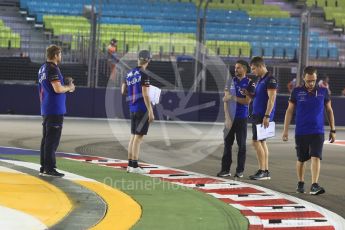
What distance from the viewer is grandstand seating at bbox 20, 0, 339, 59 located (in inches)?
1030

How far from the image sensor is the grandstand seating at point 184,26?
1030 inches

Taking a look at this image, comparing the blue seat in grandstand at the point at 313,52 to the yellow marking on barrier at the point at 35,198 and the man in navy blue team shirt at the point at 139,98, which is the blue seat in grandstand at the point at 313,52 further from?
the yellow marking on barrier at the point at 35,198

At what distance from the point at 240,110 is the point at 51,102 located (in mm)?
2851

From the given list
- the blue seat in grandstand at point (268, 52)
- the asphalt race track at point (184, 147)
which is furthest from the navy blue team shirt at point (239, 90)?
the blue seat in grandstand at point (268, 52)

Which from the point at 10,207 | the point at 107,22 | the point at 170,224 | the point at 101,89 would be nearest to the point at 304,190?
the point at 170,224

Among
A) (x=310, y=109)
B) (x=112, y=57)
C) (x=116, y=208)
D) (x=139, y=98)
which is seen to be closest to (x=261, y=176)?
(x=310, y=109)

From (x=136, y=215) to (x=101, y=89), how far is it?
17100mm

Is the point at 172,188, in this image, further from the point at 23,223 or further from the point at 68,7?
the point at 68,7

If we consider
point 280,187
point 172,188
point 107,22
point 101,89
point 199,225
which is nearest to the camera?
point 199,225

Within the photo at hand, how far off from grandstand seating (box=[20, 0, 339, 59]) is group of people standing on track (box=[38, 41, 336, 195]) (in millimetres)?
13812

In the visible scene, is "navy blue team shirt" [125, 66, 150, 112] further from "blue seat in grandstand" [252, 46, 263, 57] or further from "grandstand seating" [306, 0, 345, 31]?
"grandstand seating" [306, 0, 345, 31]

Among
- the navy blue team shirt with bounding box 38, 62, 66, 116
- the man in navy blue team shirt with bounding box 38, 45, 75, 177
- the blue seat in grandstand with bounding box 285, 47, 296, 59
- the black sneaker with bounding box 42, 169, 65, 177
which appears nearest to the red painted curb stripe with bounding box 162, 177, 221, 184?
the black sneaker with bounding box 42, 169, 65, 177

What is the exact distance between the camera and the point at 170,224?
7.15 m

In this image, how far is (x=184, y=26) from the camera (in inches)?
1278
